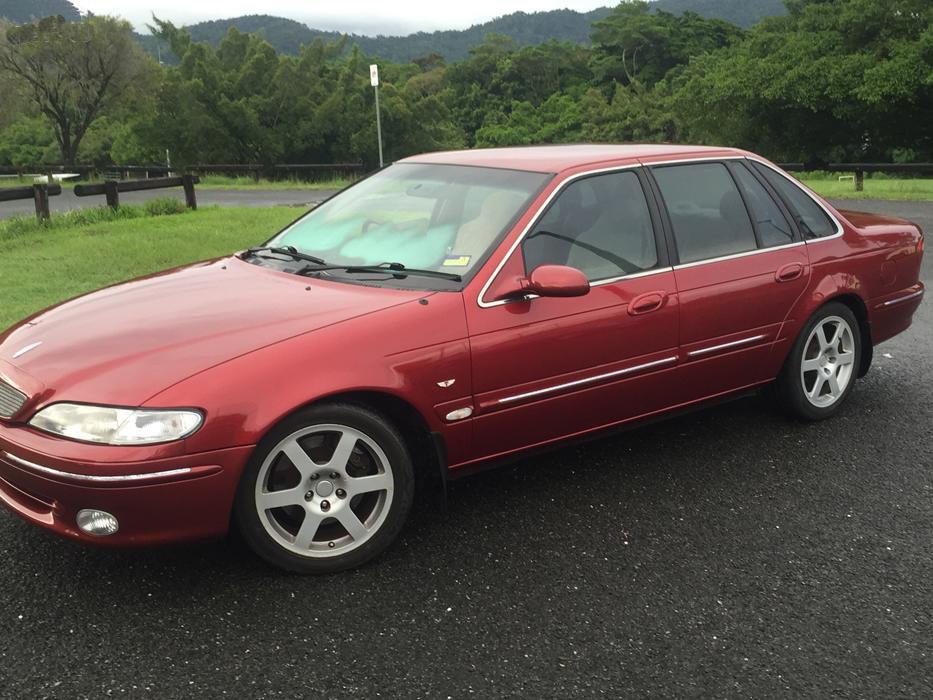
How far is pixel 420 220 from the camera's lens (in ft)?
13.5

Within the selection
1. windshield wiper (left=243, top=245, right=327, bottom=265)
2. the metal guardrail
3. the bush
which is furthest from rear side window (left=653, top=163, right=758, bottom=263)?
the bush

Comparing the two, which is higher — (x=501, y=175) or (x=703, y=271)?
(x=501, y=175)

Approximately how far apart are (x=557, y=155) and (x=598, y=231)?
1.79ft

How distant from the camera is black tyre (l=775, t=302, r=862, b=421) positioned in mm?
4770

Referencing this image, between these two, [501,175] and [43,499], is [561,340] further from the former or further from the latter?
[43,499]

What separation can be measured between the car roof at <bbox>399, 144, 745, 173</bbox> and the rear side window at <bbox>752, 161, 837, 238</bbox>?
0.22 meters

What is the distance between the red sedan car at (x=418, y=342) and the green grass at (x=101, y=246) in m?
4.67

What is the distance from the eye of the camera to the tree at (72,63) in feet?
180

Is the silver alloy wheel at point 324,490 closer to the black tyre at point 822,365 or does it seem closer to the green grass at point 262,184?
the black tyre at point 822,365

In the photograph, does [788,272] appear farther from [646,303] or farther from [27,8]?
[27,8]

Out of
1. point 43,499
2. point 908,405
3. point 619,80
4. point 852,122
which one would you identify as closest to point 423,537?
point 43,499

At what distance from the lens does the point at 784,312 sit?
457 cm

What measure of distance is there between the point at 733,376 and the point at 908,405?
1.46 metres

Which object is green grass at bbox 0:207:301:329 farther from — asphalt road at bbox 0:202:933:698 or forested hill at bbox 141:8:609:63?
forested hill at bbox 141:8:609:63
